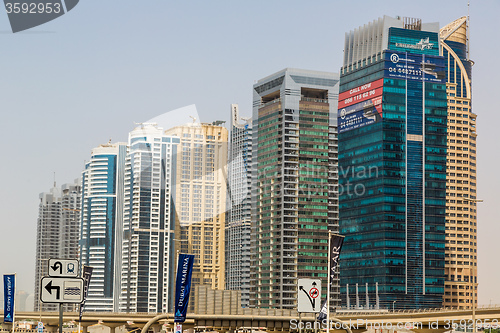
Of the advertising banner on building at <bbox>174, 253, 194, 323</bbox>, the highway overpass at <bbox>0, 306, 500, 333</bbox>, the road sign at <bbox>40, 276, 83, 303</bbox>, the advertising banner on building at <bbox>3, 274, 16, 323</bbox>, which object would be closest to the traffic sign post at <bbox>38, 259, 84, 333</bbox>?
the road sign at <bbox>40, 276, 83, 303</bbox>

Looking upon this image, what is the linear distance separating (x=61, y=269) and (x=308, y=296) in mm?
22485

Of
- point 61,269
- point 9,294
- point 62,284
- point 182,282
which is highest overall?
point 61,269

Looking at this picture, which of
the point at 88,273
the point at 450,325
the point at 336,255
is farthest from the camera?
the point at 450,325

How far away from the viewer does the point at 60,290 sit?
75.5 ft

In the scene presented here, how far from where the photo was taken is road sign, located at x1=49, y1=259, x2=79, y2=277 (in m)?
23.0

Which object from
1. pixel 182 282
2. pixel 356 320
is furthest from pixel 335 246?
pixel 356 320

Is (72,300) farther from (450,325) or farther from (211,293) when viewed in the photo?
(211,293)

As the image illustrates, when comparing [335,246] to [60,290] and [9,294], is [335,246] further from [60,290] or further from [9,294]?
[60,290]

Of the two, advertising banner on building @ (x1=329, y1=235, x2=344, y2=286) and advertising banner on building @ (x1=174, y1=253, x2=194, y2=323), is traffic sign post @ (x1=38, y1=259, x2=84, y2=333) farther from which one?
advertising banner on building @ (x1=174, y1=253, x2=194, y2=323)

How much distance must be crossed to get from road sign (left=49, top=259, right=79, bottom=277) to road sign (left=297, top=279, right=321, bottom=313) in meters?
21.6

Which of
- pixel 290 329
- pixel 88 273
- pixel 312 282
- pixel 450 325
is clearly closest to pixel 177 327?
pixel 88 273

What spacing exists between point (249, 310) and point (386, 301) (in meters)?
87.6

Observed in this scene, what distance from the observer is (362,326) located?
4990 inches

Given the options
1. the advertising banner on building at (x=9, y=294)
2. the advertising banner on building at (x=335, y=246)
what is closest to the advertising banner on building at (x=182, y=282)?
the advertising banner on building at (x=9, y=294)
